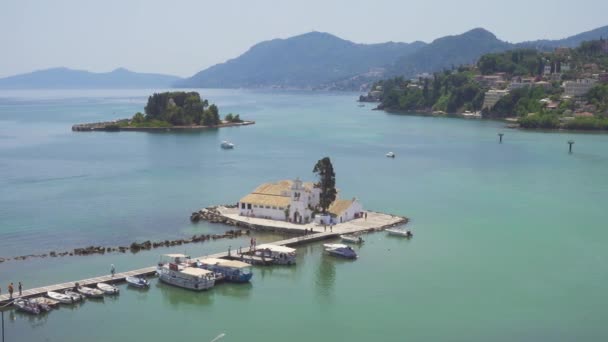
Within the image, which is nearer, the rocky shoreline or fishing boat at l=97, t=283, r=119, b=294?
fishing boat at l=97, t=283, r=119, b=294

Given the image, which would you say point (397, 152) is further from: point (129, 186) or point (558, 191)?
point (129, 186)

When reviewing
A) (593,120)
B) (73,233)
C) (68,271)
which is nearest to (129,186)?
(73,233)

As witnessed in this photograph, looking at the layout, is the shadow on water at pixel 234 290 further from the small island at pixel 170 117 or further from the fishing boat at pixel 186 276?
the small island at pixel 170 117

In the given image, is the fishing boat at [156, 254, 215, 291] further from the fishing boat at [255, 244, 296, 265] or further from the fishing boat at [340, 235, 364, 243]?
the fishing boat at [340, 235, 364, 243]

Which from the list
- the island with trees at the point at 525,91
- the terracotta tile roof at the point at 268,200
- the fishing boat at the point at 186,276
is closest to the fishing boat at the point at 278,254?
the fishing boat at the point at 186,276

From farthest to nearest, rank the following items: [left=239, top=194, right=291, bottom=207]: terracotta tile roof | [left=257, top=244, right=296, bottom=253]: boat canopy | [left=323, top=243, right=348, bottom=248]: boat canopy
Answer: [left=239, top=194, right=291, bottom=207]: terracotta tile roof, [left=323, top=243, right=348, bottom=248]: boat canopy, [left=257, top=244, right=296, bottom=253]: boat canopy

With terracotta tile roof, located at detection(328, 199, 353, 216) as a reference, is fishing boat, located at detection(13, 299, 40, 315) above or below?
below

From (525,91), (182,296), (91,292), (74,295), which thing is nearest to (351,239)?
(182,296)

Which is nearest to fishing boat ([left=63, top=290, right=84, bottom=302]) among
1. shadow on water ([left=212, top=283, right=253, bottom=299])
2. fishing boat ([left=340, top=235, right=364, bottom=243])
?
shadow on water ([left=212, top=283, right=253, bottom=299])
